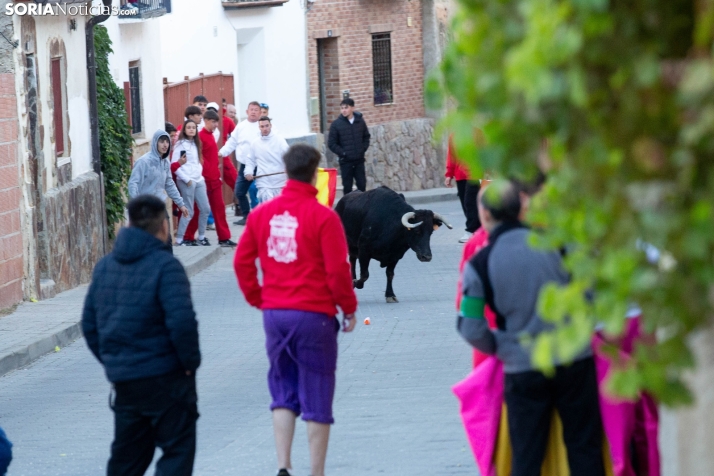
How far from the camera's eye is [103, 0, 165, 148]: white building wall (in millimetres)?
19547

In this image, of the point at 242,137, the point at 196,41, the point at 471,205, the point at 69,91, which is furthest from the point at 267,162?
the point at 196,41

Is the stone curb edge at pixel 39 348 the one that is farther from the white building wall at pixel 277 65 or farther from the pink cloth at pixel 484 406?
the white building wall at pixel 277 65

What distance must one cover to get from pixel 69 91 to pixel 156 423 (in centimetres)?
1137

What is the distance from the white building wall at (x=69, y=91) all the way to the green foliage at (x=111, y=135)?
684 mm

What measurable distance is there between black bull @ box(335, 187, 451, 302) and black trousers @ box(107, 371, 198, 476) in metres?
7.87

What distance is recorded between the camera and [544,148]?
7.73ft

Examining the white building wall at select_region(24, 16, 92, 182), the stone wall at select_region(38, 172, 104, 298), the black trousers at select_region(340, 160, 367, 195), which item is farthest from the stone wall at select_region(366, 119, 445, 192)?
the stone wall at select_region(38, 172, 104, 298)

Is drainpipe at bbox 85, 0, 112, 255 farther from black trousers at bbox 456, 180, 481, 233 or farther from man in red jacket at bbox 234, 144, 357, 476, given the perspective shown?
man in red jacket at bbox 234, 144, 357, 476

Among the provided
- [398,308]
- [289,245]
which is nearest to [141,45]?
[398,308]

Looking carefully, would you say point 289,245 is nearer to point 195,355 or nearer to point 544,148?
point 195,355

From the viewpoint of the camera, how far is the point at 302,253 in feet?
19.6

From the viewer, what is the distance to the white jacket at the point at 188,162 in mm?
18422

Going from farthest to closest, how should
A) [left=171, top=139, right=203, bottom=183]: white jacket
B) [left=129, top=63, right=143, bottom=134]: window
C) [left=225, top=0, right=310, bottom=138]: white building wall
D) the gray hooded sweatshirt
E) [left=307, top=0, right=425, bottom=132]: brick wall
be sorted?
[left=307, top=0, right=425, bottom=132]: brick wall
[left=225, top=0, right=310, bottom=138]: white building wall
[left=129, top=63, right=143, bottom=134]: window
[left=171, top=139, right=203, bottom=183]: white jacket
the gray hooded sweatshirt

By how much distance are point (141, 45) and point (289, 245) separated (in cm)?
1588
